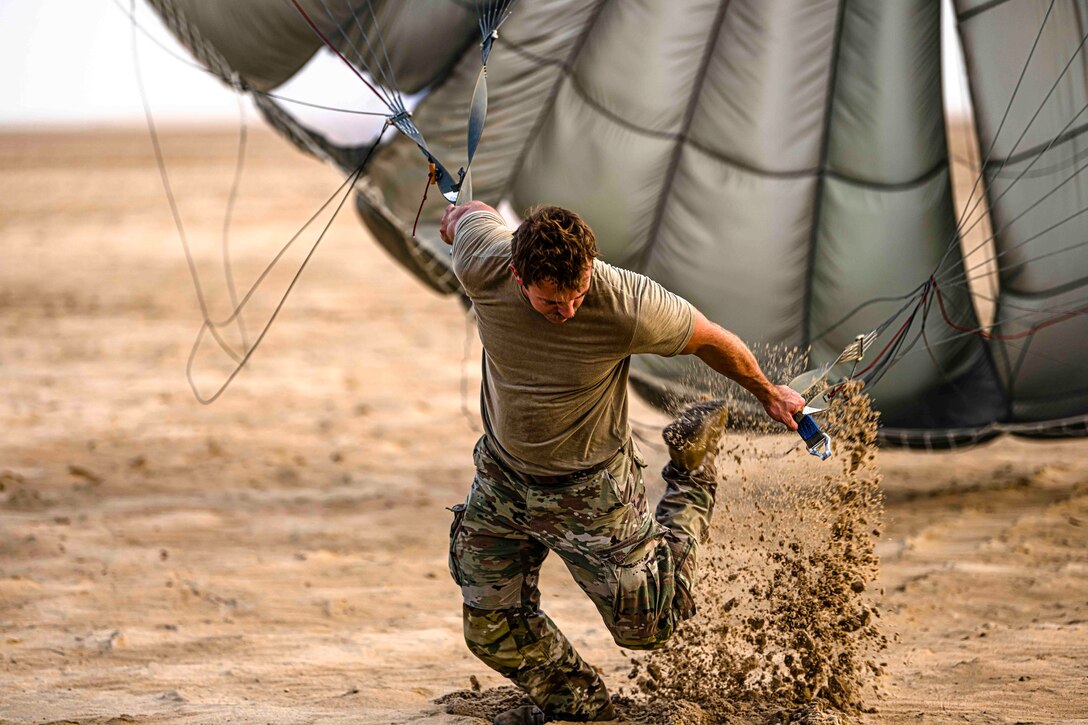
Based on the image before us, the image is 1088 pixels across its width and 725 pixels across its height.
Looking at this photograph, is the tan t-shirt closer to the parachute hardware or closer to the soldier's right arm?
the soldier's right arm

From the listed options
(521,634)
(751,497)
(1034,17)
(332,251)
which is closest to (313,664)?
(521,634)

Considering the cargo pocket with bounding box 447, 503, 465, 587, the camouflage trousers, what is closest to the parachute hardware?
the camouflage trousers

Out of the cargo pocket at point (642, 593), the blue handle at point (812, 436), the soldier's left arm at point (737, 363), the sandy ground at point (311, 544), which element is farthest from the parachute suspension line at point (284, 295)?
the blue handle at point (812, 436)

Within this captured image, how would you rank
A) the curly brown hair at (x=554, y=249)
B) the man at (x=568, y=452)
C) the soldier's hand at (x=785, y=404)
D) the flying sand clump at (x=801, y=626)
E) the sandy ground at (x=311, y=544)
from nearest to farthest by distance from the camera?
the curly brown hair at (x=554, y=249) → the man at (x=568, y=452) → the soldier's hand at (x=785, y=404) → the flying sand clump at (x=801, y=626) → the sandy ground at (x=311, y=544)

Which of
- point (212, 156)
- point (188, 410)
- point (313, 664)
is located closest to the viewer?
point (313, 664)

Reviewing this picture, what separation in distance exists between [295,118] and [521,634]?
10.3ft

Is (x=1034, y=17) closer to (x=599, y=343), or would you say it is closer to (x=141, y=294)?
(x=599, y=343)

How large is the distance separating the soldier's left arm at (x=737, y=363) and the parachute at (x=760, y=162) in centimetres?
187

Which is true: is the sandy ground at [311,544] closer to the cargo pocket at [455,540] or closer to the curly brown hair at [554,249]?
the cargo pocket at [455,540]

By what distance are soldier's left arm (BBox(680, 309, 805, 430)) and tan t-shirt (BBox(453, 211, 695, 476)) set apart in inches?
1.9

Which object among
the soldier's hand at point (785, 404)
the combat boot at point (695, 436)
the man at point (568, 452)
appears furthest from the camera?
the combat boot at point (695, 436)

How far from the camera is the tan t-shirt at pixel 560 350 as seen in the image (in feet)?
9.58

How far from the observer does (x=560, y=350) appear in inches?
116

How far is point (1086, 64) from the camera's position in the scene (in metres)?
4.89
